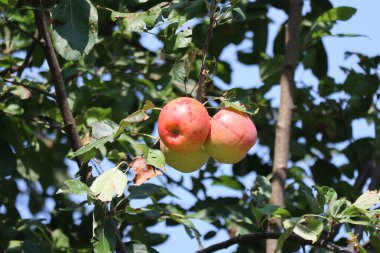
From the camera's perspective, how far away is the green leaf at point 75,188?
1.53 m

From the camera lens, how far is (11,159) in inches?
96.3

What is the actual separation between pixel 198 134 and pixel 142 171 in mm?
152

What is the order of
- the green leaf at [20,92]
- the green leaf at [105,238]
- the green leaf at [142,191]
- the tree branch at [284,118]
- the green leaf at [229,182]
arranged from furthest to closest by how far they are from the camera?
1. the green leaf at [229,182]
2. the tree branch at [284,118]
3. the green leaf at [20,92]
4. the green leaf at [142,191]
5. the green leaf at [105,238]

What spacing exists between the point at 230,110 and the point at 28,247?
101 centimetres

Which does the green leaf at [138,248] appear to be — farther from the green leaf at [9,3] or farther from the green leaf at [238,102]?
the green leaf at [9,3]

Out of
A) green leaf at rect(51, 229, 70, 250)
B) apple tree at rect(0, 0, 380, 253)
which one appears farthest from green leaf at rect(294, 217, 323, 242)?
green leaf at rect(51, 229, 70, 250)

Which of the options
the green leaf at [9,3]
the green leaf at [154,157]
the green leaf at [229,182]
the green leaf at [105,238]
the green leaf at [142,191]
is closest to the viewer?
the green leaf at [154,157]

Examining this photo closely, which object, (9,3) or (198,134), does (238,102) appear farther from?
(9,3)

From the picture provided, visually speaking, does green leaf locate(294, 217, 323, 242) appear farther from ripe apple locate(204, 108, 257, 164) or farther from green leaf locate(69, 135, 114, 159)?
green leaf locate(69, 135, 114, 159)

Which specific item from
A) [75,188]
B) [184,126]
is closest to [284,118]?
[184,126]

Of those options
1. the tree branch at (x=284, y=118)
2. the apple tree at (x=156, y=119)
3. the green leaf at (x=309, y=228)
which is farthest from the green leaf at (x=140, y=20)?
the tree branch at (x=284, y=118)

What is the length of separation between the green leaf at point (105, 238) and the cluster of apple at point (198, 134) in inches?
8.3

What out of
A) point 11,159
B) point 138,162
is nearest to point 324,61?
point 11,159

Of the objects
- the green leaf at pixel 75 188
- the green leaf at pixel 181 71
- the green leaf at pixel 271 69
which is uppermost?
the green leaf at pixel 181 71
